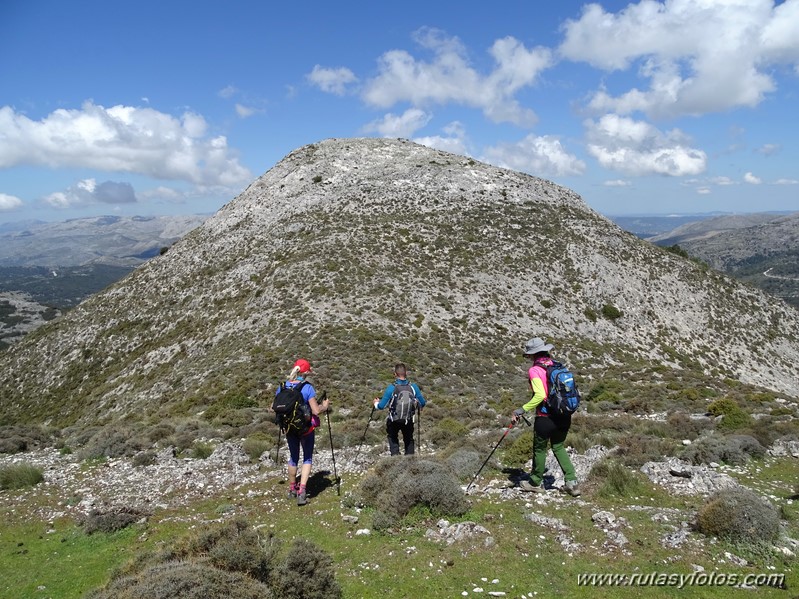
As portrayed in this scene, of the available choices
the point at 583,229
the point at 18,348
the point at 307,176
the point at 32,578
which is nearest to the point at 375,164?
the point at 307,176

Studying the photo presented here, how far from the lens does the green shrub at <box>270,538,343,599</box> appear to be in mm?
7059

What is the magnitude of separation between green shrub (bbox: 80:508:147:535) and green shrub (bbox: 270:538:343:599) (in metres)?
6.30

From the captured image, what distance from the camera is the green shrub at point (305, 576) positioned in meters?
7.06

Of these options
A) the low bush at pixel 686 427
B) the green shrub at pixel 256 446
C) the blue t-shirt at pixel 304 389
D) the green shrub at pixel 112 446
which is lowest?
the low bush at pixel 686 427

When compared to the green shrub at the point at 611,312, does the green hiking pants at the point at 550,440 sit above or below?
below

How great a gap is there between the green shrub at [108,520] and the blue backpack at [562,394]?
10.7 metres

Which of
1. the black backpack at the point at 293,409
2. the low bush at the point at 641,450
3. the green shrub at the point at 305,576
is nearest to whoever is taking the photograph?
the green shrub at the point at 305,576

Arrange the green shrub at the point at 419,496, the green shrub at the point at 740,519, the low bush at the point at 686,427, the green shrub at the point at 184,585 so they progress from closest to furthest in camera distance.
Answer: the green shrub at the point at 184,585 < the green shrub at the point at 740,519 < the green shrub at the point at 419,496 < the low bush at the point at 686,427

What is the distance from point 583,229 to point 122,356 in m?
56.1

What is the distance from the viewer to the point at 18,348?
55.4 metres

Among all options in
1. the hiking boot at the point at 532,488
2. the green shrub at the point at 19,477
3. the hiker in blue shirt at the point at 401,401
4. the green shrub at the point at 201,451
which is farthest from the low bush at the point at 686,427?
the green shrub at the point at 19,477

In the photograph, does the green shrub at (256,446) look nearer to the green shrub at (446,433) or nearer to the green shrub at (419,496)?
the green shrub at (446,433)

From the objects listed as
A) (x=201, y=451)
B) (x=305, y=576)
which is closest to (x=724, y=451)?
(x=305, y=576)

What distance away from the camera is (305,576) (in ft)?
23.9
